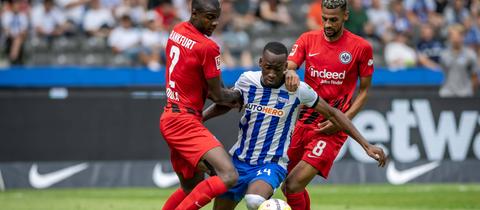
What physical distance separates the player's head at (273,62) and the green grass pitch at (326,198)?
4.45 metres

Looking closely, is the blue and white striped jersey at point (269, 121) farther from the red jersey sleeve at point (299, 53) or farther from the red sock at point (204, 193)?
the red jersey sleeve at point (299, 53)

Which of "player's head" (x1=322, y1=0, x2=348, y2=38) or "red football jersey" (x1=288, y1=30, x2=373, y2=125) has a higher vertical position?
"player's head" (x1=322, y1=0, x2=348, y2=38)

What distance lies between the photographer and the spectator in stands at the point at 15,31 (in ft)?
70.8

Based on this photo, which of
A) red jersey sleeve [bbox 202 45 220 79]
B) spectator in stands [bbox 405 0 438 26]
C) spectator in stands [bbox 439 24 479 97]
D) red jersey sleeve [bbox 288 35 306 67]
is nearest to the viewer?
red jersey sleeve [bbox 202 45 220 79]

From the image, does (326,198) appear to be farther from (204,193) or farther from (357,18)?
(357,18)

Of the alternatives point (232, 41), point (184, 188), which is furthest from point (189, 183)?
point (232, 41)

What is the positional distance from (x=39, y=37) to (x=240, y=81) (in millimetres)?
12665

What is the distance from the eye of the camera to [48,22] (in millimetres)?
22109

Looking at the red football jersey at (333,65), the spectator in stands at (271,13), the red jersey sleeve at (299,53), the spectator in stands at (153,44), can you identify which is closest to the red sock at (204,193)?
the red football jersey at (333,65)

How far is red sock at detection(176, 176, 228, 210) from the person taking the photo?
9.45 metres

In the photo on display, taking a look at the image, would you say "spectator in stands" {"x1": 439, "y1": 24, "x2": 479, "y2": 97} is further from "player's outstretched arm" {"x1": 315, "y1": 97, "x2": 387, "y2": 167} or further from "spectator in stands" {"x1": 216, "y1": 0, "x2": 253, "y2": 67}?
"player's outstretched arm" {"x1": 315, "y1": 97, "x2": 387, "y2": 167}

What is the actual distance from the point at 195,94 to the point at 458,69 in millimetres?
11639

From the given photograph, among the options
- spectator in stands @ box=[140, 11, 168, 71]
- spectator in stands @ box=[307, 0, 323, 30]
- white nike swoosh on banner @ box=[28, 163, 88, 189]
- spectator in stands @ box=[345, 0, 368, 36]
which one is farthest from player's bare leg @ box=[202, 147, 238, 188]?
spectator in stands @ box=[345, 0, 368, 36]

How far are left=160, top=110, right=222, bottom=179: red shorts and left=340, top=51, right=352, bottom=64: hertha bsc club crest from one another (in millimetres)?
1912
